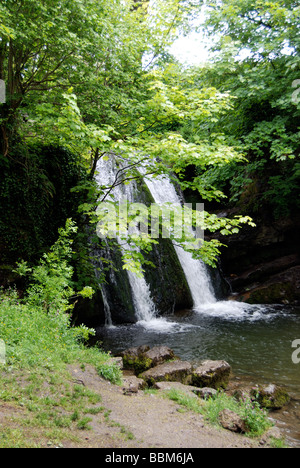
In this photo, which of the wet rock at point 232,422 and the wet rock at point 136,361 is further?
the wet rock at point 136,361

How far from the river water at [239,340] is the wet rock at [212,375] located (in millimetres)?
582

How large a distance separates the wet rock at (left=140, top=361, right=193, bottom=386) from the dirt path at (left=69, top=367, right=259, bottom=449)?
1282 millimetres

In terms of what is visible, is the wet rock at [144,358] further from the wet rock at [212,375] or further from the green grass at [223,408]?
the green grass at [223,408]

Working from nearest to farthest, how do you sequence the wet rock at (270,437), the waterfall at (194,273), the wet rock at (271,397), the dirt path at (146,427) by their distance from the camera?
the dirt path at (146,427) < the wet rock at (270,437) < the wet rock at (271,397) < the waterfall at (194,273)

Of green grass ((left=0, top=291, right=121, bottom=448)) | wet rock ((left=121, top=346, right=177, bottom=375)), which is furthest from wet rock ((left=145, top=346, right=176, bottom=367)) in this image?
green grass ((left=0, top=291, right=121, bottom=448))

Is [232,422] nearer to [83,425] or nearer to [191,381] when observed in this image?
[83,425]

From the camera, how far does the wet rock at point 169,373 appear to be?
5.59 meters

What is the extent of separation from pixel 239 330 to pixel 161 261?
12.6ft

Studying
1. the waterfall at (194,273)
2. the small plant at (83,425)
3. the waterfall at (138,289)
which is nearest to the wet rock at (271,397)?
the small plant at (83,425)

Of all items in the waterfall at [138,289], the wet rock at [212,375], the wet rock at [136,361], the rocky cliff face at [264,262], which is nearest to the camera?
the wet rock at [212,375]

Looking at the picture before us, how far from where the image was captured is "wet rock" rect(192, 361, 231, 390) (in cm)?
573

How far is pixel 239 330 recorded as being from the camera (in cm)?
964

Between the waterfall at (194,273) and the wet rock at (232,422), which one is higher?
the waterfall at (194,273)

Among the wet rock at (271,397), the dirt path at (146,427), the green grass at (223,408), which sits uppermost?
the dirt path at (146,427)
